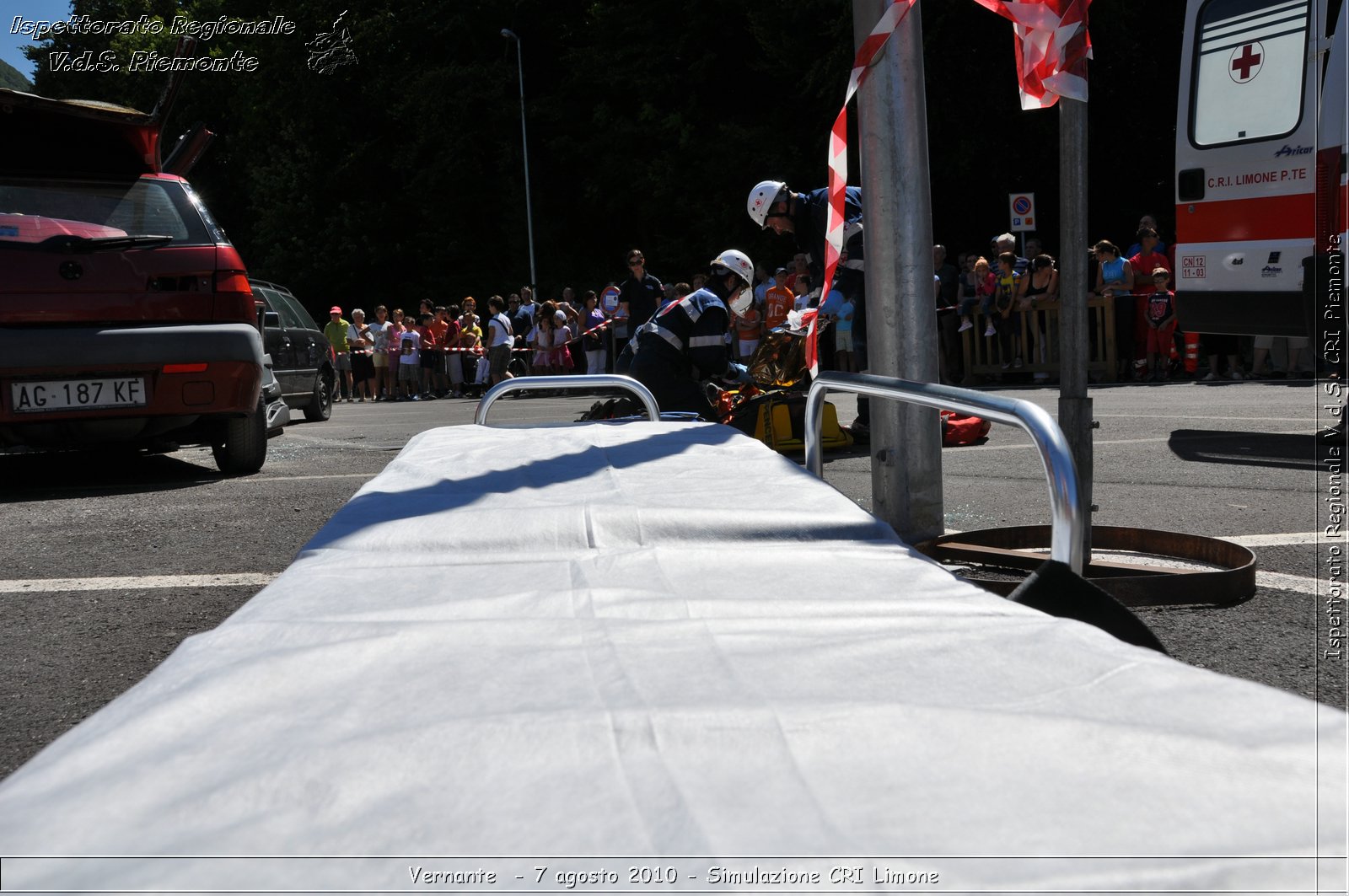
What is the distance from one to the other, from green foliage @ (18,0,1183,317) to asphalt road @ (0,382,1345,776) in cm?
1559

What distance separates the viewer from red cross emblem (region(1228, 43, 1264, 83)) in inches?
357

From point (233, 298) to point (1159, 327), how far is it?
10.9m

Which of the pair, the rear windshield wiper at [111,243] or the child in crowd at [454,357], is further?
the child in crowd at [454,357]

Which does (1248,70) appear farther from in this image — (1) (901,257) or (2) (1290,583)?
(2) (1290,583)

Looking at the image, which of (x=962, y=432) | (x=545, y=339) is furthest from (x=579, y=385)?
(x=545, y=339)

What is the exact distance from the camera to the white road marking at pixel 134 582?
15.4ft

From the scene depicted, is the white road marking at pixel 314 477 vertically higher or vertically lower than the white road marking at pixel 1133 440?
higher

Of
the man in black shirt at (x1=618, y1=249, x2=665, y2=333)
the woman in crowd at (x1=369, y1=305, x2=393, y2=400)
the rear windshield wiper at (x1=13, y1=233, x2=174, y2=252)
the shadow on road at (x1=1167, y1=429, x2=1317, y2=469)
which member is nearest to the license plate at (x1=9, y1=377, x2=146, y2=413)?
the rear windshield wiper at (x1=13, y1=233, x2=174, y2=252)

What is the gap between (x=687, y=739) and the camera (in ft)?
4.59

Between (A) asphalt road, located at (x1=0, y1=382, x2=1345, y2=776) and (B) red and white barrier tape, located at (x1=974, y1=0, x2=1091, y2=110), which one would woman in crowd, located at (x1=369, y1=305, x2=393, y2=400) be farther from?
(B) red and white barrier tape, located at (x1=974, y1=0, x2=1091, y2=110)

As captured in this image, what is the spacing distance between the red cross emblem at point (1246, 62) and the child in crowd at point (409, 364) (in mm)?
15930

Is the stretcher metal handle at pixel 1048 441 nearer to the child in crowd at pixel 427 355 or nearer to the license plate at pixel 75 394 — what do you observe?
the license plate at pixel 75 394

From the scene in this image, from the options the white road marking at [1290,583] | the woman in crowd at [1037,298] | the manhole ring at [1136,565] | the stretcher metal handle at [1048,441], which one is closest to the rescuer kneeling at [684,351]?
the manhole ring at [1136,565]

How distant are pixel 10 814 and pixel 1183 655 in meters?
2.92
